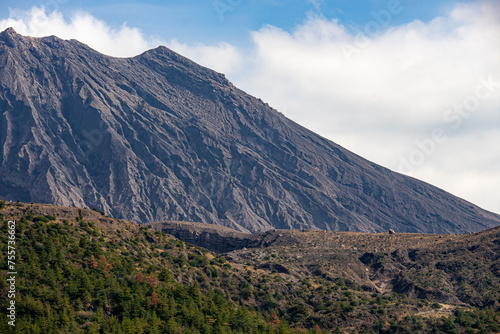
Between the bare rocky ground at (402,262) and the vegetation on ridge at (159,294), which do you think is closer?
the vegetation on ridge at (159,294)

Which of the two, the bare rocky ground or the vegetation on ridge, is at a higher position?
the bare rocky ground

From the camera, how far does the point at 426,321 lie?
107 m

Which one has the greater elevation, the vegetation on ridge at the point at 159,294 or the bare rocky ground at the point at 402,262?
the bare rocky ground at the point at 402,262

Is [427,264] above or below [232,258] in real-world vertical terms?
above

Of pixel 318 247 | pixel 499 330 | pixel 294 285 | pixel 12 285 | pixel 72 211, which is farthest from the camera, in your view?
pixel 318 247


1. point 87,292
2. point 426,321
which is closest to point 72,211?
point 87,292

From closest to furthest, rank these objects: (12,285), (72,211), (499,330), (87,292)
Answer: (12,285) → (87,292) → (499,330) → (72,211)

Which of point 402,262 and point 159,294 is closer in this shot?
point 159,294

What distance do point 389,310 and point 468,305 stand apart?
75.3 ft

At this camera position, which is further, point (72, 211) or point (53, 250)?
point (72, 211)

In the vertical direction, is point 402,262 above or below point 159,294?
above

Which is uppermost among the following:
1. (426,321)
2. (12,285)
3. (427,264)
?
(427,264)

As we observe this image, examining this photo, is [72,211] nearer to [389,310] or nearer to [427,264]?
[389,310]

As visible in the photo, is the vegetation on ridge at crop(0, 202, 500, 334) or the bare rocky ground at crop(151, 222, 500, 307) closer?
the vegetation on ridge at crop(0, 202, 500, 334)
